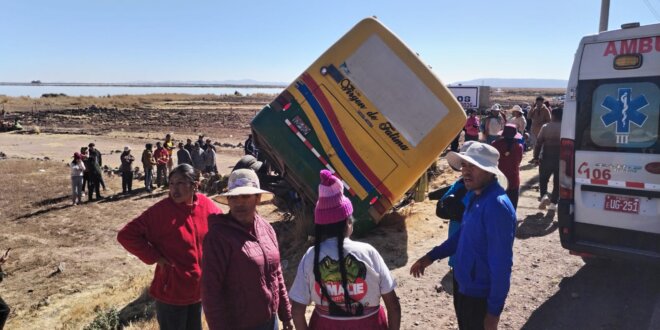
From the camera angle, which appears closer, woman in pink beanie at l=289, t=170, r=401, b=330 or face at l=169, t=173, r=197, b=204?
woman in pink beanie at l=289, t=170, r=401, b=330

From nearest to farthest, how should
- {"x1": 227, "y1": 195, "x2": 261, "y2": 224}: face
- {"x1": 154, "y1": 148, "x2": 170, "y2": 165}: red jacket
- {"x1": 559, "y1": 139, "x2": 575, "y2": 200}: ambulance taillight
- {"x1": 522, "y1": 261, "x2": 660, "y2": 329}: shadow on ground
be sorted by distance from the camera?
{"x1": 227, "y1": 195, "x2": 261, "y2": 224}: face → {"x1": 522, "y1": 261, "x2": 660, "y2": 329}: shadow on ground → {"x1": 559, "y1": 139, "x2": 575, "y2": 200}: ambulance taillight → {"x1": 154, "y1": 148, "x2": 170, "y2": 165}: red jacket

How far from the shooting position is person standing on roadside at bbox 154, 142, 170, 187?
15.1 metres

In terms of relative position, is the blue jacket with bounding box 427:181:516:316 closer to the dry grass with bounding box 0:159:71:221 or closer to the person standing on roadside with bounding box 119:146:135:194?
the dry grass with bounding box 0:159:71:221

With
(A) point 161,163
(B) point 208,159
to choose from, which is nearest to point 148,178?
(A) point 161,163

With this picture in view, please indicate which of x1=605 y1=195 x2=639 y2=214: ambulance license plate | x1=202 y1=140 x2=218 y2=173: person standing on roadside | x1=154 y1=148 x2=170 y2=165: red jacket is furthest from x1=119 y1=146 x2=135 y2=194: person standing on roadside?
x1=605 y1=195 x2=639 y2=214: ambulance license plate

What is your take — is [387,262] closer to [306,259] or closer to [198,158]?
[306,259]

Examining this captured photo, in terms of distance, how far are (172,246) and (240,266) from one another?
88cm

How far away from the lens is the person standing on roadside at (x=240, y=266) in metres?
2.76

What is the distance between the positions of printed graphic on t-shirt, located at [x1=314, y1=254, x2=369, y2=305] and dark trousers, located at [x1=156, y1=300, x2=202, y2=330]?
155cm

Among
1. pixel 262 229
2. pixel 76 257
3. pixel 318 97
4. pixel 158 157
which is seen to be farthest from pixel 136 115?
pixel 262 229

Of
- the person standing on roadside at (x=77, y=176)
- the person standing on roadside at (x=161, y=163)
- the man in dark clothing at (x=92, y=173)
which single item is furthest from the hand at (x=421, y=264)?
the person standing on roadside at (x=161, y=163)

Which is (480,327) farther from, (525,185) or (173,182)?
(525,185)

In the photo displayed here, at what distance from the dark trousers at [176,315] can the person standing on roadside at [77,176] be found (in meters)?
11.1

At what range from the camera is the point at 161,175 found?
51.0 feet
